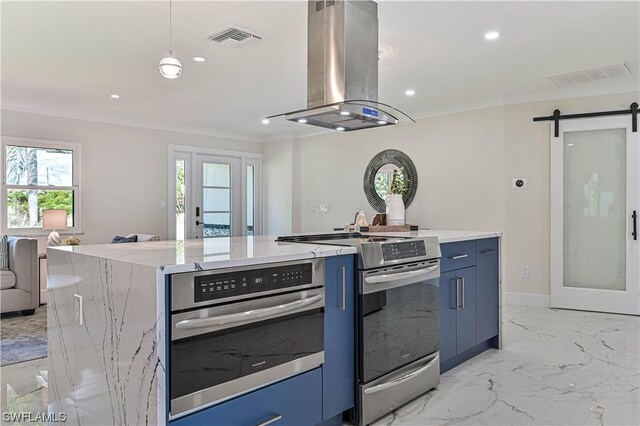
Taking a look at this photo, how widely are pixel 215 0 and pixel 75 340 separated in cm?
213

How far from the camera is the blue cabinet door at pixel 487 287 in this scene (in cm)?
327

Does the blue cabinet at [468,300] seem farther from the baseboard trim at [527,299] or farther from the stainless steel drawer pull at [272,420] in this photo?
the baseboard trim at [527,299]

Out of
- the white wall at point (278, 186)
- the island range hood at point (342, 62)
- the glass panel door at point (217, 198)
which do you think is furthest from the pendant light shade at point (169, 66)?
the white wall at point (278, 186)

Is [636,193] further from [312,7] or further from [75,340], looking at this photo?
[75,340]

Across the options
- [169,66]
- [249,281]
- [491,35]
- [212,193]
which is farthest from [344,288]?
[212,193]

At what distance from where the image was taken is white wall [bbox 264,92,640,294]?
500cm

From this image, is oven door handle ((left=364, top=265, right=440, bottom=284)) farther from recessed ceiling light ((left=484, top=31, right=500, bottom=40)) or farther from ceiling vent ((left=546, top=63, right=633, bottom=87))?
ceiling vent ((left=546, top=63, right=633, bottom=87))

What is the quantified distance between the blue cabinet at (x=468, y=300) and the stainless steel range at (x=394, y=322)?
0.21m

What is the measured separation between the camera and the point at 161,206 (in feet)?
22.0

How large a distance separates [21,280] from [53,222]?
0.91 meters

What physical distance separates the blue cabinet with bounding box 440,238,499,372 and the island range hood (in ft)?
3.59

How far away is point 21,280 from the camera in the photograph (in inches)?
183

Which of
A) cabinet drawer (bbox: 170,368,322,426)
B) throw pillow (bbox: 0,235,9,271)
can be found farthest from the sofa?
cabinet drawer (bbox: 170,368,322,426)

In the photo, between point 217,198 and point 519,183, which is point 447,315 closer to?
point 519,183
